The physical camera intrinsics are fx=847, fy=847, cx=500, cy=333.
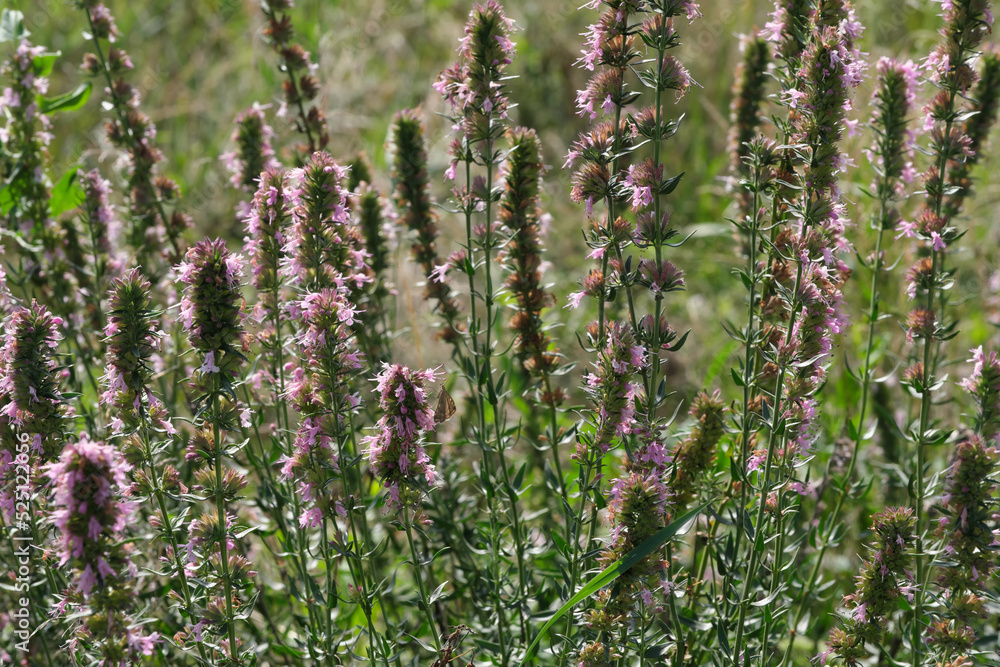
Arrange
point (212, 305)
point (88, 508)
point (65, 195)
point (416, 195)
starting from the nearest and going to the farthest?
point (88, 508) < point (212, 305) < point (416, 195) < point (65, 195)

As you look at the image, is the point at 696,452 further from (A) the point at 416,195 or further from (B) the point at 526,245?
(A) the point at 416,195

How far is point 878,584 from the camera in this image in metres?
2.86

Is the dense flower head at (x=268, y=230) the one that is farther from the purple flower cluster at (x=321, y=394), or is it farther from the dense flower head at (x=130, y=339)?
the dense flower head at (x=130, y=339)

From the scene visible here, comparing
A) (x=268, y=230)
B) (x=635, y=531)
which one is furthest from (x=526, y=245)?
(x=635, y=531)

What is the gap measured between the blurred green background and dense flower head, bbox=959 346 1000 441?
2806mm

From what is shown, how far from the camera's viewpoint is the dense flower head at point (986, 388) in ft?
9.95

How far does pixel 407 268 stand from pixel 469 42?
4513 mm

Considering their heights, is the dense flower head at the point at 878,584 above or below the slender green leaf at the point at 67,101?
below

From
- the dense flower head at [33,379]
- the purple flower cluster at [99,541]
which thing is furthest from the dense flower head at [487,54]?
the purple flower cluster at [99,541]

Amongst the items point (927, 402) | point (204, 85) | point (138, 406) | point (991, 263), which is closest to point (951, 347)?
point (991, 263)

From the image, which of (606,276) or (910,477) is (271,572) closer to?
(606,276)

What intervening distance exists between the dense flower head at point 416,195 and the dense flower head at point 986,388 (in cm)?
205

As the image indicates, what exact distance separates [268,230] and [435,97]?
457 cm

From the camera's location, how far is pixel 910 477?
3398 mm
